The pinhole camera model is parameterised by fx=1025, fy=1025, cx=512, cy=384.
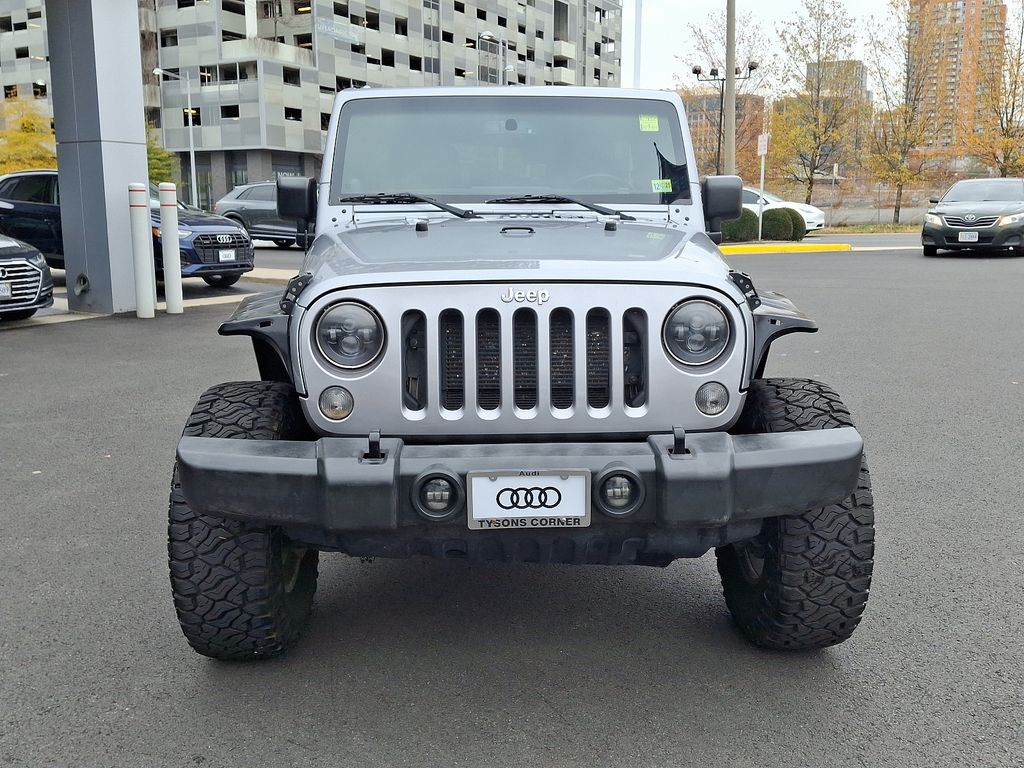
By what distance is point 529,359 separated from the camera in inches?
113

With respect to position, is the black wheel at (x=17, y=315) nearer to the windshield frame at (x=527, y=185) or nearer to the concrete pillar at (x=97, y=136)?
the concrete pillar at (x=97, y=136)

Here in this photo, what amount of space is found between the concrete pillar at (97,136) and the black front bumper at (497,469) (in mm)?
9911

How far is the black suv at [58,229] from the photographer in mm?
13945

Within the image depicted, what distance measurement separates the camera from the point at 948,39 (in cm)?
3984

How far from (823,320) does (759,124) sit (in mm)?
37734

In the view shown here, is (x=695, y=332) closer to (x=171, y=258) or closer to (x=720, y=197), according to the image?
(x=720, y=197)

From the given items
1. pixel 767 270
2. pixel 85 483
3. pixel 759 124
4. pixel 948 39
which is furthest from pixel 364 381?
pixel 759 124

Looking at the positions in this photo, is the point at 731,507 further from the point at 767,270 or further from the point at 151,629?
the point at 767,270

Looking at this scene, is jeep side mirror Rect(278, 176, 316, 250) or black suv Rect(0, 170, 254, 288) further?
black suv Rect(0, 170, 254, 288)

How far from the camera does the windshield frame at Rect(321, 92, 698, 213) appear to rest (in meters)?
4.12

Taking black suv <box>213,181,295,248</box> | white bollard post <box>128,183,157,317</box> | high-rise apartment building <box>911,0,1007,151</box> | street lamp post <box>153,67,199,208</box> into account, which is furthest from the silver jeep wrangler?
street lamp post <box>153,67,199,208</box>

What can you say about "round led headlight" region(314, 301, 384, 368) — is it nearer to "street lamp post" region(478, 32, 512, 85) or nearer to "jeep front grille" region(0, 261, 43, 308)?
"jeep front grille" region(0, 261, 43, 308)

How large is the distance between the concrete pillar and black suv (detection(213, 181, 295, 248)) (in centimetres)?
1074

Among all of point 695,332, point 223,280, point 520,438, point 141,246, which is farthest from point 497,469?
point 223,280
